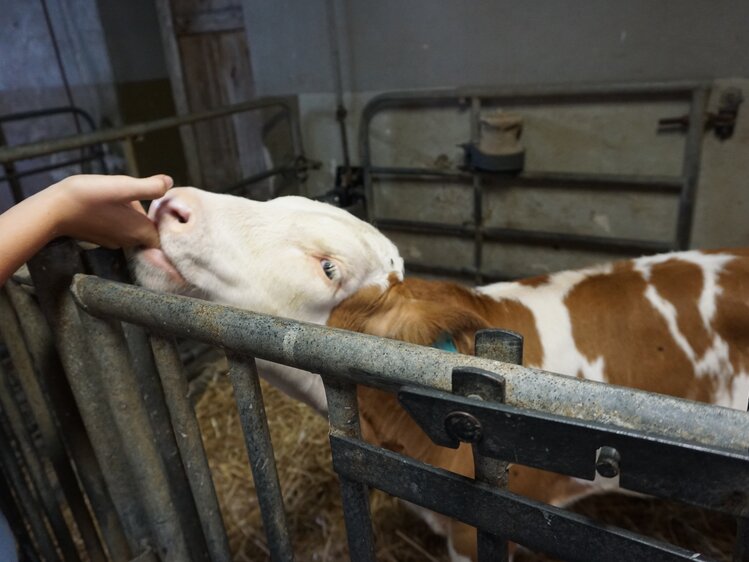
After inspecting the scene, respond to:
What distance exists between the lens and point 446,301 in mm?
1382

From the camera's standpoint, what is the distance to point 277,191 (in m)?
4.23

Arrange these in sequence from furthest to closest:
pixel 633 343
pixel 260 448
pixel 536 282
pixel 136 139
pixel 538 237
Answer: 1. pixel 538 237
2. pixel 136 139
3. pixel 536 282
4. pixel 633 343
5. pixel 260 448

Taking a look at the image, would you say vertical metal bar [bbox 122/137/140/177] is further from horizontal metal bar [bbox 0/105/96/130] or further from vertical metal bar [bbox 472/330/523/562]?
vertical metal bar [bbox 472/330/523/562]

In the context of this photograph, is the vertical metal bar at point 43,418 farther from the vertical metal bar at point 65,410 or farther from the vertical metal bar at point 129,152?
the vertical metal bar at point 129,152

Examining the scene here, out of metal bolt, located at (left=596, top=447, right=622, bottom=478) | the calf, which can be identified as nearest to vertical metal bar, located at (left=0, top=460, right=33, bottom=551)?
the calf

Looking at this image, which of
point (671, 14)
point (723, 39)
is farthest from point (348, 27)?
point (723, 39)

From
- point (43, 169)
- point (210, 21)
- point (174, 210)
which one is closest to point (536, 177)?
point (174, 210)

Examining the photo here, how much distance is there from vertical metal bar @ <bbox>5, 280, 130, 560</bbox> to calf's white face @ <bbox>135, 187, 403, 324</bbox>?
25cm

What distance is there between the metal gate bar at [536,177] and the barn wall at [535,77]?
0.07 m

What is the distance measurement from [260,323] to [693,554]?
0.47 metres

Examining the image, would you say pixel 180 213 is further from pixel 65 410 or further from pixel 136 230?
pixel 65 410

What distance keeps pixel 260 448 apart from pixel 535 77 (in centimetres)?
283

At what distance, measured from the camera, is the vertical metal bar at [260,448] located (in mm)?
716

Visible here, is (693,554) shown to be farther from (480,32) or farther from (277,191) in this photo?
(277,191)
